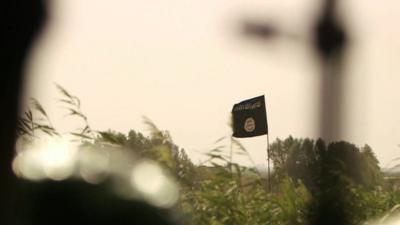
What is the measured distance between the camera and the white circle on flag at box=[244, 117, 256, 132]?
247 inches

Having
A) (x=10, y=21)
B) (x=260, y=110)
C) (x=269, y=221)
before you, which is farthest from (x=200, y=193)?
(x=10, y=21)

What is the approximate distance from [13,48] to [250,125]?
2553 millimetres

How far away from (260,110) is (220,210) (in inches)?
52.1

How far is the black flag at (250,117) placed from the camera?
6230 millimetres

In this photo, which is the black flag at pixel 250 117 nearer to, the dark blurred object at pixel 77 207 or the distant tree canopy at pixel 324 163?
the distant tree canopy at pixel 324 163

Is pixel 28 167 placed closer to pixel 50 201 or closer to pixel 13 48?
pixel 50 201

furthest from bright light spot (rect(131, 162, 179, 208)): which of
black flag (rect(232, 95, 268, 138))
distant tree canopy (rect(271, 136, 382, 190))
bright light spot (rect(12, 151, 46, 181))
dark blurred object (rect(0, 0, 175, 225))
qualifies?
distant tree canopy (rect(271, 136, 382, 190))

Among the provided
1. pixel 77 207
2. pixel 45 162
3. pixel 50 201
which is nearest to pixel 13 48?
pixel 45 162

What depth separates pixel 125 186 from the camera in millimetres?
3982

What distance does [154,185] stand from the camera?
4473 millimetres

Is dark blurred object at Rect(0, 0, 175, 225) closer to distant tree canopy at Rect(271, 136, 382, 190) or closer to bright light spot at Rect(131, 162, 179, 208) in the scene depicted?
bright light spot at Rect(131, 162, 179, 208)

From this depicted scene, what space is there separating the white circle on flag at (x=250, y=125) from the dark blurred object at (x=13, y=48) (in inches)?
93.7

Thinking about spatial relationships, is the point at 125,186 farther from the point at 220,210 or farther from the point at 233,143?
the point at 233,143

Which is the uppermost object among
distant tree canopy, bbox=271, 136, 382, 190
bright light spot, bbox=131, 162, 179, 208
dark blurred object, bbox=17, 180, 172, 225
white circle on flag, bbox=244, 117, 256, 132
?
white circle on flag, bbox=244, 117, 256, 132
